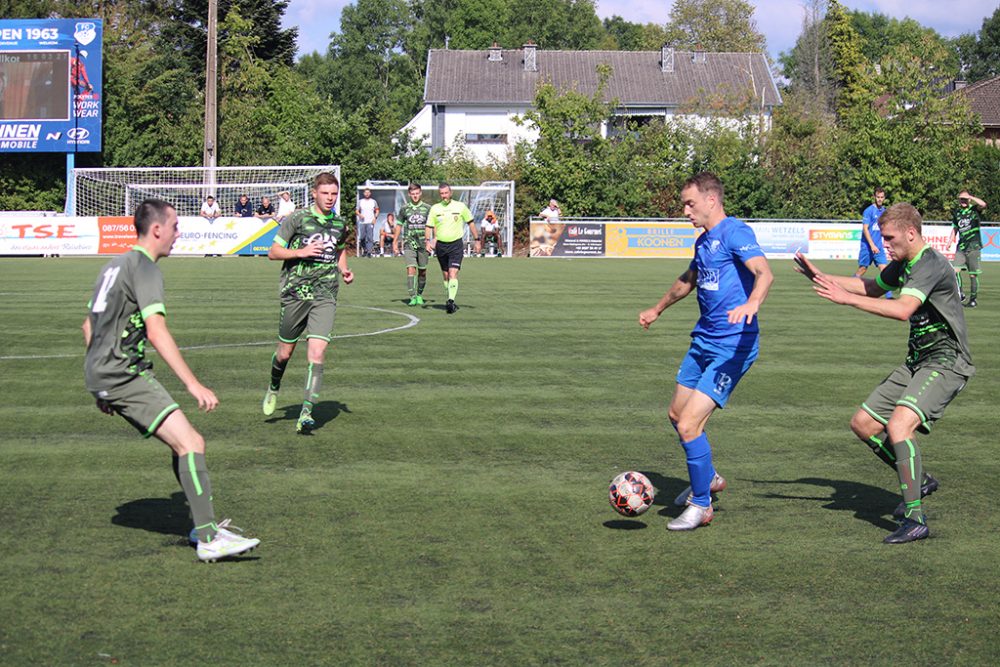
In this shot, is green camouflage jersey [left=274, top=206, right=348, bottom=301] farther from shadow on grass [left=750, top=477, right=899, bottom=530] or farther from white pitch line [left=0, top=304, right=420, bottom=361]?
white pitch line [left=0, top=304, right=420, bottom=361]

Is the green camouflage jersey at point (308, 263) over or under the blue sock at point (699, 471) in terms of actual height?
over

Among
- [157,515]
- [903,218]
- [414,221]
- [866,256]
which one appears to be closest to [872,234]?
[866,256]

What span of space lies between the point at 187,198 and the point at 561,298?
23769mm

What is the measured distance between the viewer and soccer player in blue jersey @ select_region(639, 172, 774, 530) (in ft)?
24.1

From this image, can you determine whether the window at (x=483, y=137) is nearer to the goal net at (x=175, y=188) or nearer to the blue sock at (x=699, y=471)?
the goal net at (x=175, y=188)

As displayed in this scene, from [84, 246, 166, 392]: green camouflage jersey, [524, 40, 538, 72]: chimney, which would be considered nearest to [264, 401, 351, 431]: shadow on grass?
[84, 246, 166, 392]: green camouflage jersey

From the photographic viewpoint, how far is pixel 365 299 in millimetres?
23094

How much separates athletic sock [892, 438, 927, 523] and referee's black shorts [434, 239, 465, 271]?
46.3ft

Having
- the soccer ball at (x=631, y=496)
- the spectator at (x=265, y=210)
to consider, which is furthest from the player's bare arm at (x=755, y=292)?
the spectator at (x=265, y=210)

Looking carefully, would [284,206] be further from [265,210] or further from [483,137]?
[483,137]

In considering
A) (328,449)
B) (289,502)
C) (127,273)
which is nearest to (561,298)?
(328,449)

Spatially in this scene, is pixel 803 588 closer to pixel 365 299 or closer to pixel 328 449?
pixel 328 449

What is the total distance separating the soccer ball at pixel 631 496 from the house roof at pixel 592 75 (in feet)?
236

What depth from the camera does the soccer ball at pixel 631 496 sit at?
290 inches
